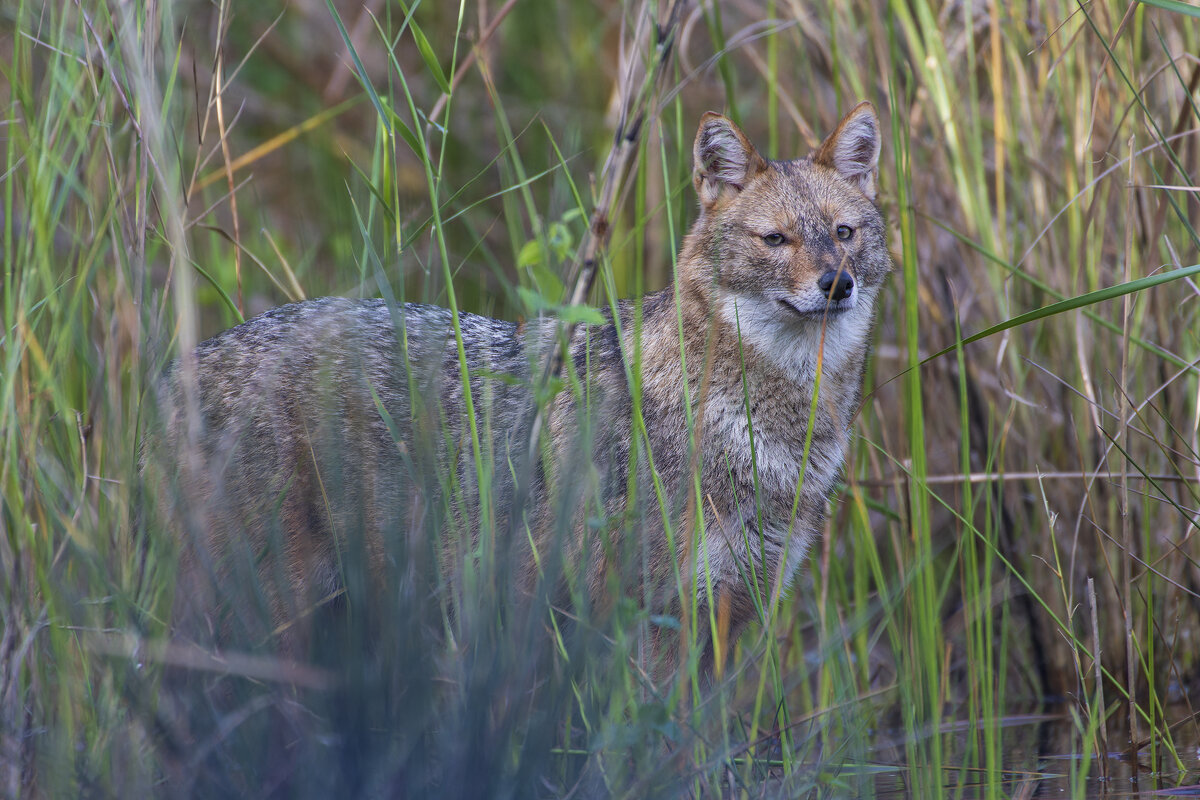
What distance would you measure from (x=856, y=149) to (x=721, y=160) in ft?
1.59

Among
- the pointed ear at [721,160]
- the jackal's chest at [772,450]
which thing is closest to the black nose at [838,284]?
the jackal's chest at [772,450]

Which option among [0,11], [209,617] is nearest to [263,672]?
[209,617]

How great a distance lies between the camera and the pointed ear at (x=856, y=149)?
378 cm

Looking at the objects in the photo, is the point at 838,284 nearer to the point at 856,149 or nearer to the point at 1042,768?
the point at 856,149

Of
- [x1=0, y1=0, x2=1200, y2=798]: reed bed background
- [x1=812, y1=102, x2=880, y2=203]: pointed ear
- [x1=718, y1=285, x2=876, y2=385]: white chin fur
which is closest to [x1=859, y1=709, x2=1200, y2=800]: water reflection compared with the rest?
[x1=0, y1=0, x2=1200, y2=798]: reed bed background

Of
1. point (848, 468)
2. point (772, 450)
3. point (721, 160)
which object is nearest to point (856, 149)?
point (721, 160)

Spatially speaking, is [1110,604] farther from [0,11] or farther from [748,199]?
[0,11]

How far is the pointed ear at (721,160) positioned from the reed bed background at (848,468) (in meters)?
0.16

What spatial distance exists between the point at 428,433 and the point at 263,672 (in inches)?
25.6

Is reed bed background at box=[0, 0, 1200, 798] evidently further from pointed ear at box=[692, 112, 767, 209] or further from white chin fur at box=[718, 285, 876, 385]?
white chin fur at box=[718, 285, 876, 385]

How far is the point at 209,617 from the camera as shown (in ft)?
7.32

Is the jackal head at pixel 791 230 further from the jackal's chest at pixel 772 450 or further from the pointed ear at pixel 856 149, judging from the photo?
the jackal's chest at pixel 772 450

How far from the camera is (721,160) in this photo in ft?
12.6

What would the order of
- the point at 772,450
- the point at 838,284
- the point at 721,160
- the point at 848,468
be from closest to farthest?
the point at 838,284 → the point at 772,450 → the point at 721,160 → the point at 848,468
